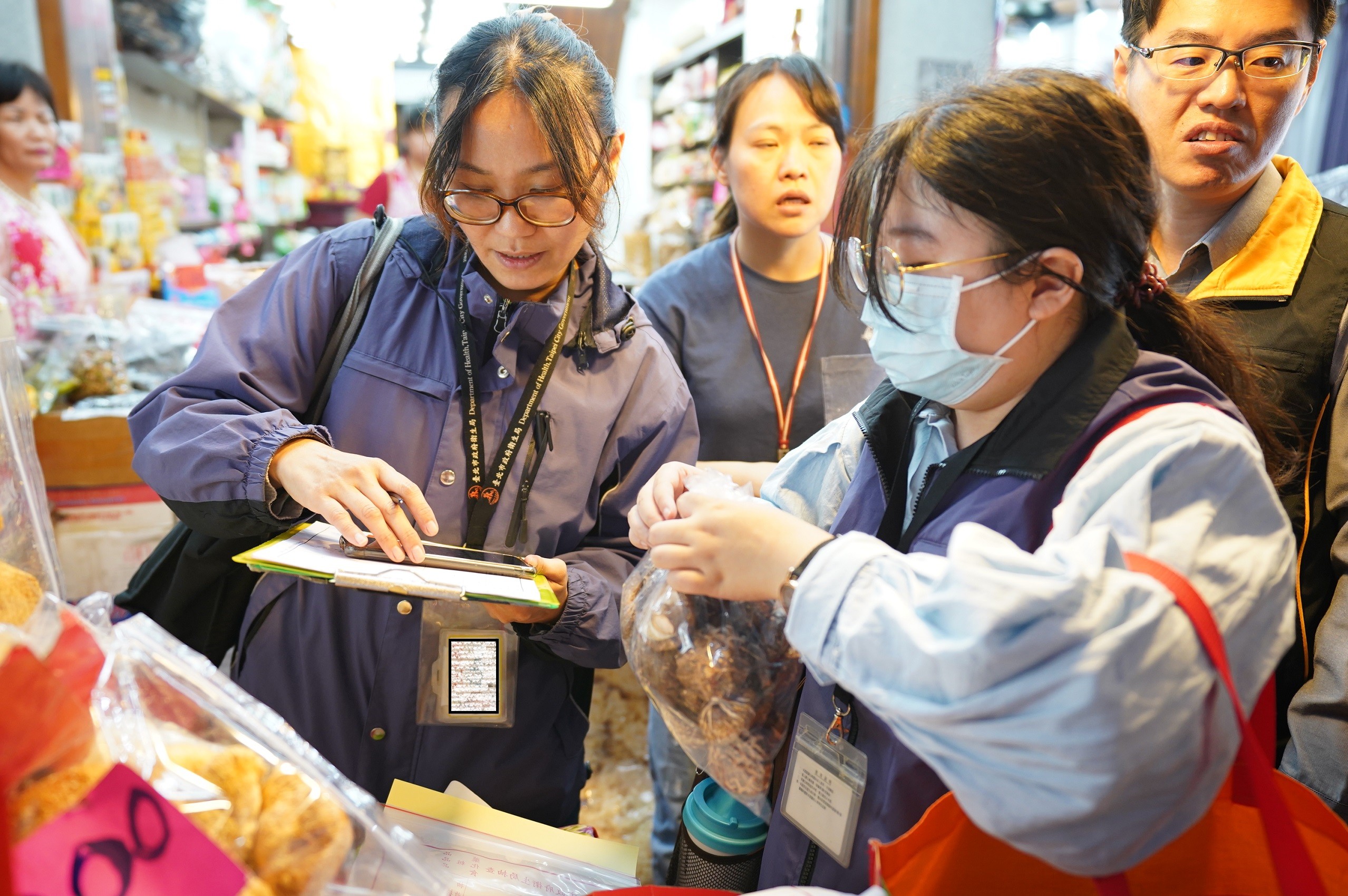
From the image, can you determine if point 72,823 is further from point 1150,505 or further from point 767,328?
point 767,328

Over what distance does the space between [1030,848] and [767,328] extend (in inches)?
67.6

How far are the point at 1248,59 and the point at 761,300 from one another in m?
1.19

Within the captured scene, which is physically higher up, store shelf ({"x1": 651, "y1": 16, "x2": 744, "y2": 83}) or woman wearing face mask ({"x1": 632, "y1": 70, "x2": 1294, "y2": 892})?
store shelf ({"x1": 651, "y1": 16, "x2": 744, "y2": 83})

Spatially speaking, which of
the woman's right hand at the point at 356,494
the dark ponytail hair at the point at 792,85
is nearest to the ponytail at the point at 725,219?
the dark ponytail hair at the point at 792,85

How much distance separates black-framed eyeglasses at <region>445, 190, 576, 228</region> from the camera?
1448 mm

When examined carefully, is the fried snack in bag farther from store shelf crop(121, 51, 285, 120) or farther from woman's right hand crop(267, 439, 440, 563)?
store shelf crop(121, 51, 285, 120)

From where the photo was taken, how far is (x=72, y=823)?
680 mm

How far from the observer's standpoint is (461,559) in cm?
133

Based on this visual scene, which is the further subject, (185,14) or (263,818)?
(185,14)

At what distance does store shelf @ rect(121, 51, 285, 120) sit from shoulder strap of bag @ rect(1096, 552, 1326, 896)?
5897mm

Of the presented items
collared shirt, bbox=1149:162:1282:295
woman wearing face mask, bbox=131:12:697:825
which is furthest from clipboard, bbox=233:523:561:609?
collared shirt, bbox=1149:162:1282:295

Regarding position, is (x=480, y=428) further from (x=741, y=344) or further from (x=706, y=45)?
(x=706, y=45)

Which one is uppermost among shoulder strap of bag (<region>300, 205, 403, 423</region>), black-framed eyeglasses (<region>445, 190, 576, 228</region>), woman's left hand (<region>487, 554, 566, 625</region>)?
black-framed eyeglasses (<region>445, 190, 576, 228</region>)

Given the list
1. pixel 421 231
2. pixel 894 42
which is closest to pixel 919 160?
pixel 421 231
